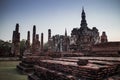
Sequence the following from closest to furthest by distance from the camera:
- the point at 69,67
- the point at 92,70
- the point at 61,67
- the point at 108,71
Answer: the point at 92,70 → the point at 108,71 → the point at 69,67 → the point at 61,67

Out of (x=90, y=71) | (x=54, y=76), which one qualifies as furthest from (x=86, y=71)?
(x=54, y=76)

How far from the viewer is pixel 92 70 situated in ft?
9.45

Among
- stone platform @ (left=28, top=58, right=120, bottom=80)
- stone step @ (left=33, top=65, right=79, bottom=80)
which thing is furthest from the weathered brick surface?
stone step @ (left=33, top=65, right=79, bottom=80)

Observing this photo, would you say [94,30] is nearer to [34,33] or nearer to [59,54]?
[34,33]

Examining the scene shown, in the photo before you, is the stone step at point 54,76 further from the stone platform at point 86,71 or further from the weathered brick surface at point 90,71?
the weathered brick surface at point 90,71

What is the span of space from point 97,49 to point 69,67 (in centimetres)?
1067

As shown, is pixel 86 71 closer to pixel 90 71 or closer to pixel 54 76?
pixel 90 71

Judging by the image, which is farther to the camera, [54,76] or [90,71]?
[54,76]

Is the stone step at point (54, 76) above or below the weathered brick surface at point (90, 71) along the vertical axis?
below

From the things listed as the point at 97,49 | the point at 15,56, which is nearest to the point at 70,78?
the point at 97,49

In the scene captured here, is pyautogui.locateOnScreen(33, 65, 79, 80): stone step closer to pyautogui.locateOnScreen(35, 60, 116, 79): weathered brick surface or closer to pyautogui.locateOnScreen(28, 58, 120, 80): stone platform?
pyautogui.locateOnScreen(28, 58, 120, 80): stone platform

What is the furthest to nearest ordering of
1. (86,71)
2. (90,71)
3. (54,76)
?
1. (54,76)
2. (86,71)
3. (90,71)

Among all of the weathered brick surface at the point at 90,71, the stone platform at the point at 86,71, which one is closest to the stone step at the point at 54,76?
the stone platform at the point at 86,71

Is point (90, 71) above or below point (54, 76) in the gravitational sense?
above
